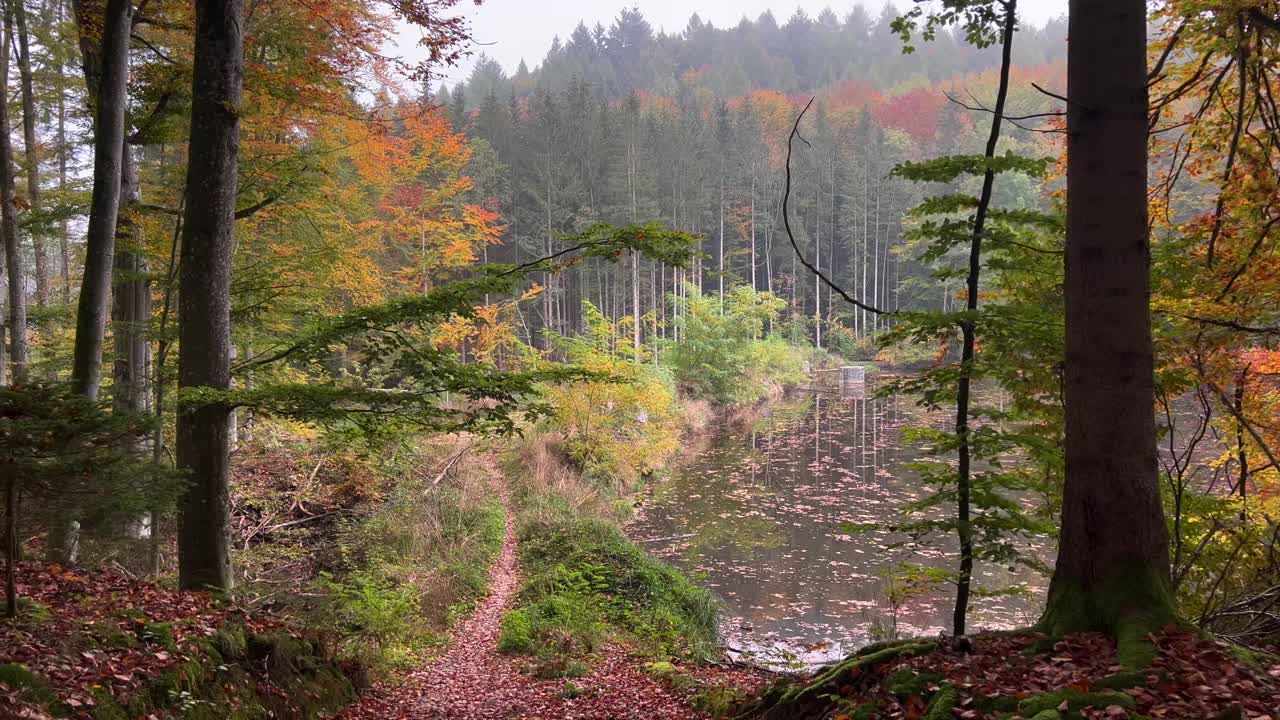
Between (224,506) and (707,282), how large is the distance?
40528 millimetres

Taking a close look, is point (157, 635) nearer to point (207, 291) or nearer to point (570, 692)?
point (207, 291)

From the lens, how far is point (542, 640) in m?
8.24

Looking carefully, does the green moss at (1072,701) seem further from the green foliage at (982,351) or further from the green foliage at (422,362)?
the green foliage at (422,362)

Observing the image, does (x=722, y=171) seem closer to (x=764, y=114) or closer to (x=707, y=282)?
(x=707, y=282)

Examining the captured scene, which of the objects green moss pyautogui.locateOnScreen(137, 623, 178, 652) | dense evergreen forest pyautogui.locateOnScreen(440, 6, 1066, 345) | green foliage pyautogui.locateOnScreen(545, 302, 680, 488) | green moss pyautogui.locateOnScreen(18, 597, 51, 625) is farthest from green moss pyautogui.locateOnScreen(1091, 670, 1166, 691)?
dense evergreen forest pyautogui.locateOnScreen(440, 6, 1066, 345)

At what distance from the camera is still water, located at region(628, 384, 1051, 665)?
9586mm

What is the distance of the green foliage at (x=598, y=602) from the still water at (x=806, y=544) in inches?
32.5

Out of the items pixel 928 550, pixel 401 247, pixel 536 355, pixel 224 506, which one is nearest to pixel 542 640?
pixel 224 506

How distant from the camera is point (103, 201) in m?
5.58

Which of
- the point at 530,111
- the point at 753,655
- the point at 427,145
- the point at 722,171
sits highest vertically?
the point at 530,111

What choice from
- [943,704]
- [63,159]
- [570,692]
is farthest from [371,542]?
[63,159]

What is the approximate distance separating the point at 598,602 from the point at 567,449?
711cm

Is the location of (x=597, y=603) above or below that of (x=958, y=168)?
below

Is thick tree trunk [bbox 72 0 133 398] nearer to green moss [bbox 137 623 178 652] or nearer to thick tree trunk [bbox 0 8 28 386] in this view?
thick tree trunk [bbox 0 8 28 386]
